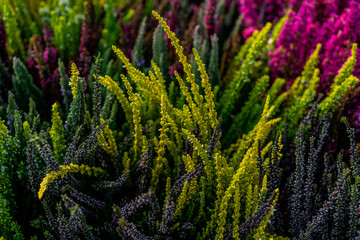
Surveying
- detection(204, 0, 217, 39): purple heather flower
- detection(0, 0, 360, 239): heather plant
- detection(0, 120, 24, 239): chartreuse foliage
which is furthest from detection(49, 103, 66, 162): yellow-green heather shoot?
detection(204, 0, 217, 39): purple heather flower

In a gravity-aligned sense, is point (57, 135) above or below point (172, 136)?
above

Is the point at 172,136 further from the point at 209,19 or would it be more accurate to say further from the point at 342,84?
the point at 209,19

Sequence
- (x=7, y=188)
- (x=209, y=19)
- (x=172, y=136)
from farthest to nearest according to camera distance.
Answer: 1. (x=209, y=19)
2. (x=172, y=136)
3. (x=7, y=188)

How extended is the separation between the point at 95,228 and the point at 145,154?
11.7 inches

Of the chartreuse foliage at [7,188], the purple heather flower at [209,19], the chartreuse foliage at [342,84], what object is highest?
the purple heather flower at [209,19]

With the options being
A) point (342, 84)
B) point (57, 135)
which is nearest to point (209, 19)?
point (342, 84)

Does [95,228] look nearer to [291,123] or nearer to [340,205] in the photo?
[340,205]

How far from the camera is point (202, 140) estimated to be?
1.13 m

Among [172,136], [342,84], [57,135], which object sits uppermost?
[57,135]

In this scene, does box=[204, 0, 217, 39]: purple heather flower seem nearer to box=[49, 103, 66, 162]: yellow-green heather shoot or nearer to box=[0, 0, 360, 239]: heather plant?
box=[0, 0, 360, 239]: heather plant

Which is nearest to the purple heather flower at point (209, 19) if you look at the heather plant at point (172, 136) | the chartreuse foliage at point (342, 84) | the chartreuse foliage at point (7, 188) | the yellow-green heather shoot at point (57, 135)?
the heather plant at point (172, 136)

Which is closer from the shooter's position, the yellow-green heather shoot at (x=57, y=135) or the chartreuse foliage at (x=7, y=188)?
the chartreuse foliage at (x=7, y=188)

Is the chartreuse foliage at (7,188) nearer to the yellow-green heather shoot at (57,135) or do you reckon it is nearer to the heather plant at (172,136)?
the heather plant at (172,136)

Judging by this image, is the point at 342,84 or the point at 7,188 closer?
the point at 7,188
